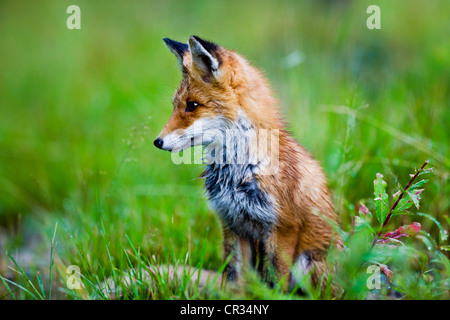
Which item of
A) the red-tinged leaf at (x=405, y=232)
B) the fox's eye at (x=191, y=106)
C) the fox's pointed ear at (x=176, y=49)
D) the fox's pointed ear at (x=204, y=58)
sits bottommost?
the red-tinged leaf at (x=405, y=232)

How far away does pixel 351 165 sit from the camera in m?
3.83

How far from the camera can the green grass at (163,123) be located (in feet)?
11.1

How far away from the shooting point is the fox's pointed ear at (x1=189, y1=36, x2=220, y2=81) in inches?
108

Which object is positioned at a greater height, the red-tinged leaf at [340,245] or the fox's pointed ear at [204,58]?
the fox's pointed ear at [204,58]

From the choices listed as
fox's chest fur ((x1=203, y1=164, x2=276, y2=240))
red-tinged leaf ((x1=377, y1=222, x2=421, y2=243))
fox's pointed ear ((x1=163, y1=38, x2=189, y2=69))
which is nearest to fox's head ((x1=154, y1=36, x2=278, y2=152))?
fox's pointed ear ((x1=163, y1=38, x2=189, y2=69))

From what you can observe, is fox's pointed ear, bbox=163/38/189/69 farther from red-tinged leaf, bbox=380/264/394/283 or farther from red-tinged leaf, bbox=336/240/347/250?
red-tinged leaf, bbox=380/264/394/283

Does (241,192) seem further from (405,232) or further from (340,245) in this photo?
(405,232)

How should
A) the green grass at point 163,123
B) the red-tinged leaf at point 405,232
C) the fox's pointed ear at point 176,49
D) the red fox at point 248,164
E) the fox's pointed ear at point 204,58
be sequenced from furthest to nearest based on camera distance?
the green grass at point 163,123 → the fox's pointed ear at point 176,49 → the red fox at point 248,164 → the fox's pointed ear at point 204,58 → the red-tinged leaf at point 405,232

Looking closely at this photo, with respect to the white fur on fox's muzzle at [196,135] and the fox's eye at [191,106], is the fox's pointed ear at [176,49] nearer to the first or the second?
the fox's eye at [191,106]

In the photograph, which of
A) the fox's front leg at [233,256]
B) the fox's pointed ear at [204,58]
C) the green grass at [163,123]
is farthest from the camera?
the green grass at [163,123]

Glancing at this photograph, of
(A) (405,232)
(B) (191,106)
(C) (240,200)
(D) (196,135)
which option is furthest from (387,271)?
(B) (191,106)

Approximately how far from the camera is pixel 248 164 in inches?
116

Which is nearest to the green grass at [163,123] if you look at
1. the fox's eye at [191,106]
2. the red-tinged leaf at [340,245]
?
the red-tinged leaf at [340,245]

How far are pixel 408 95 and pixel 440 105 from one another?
44cm
